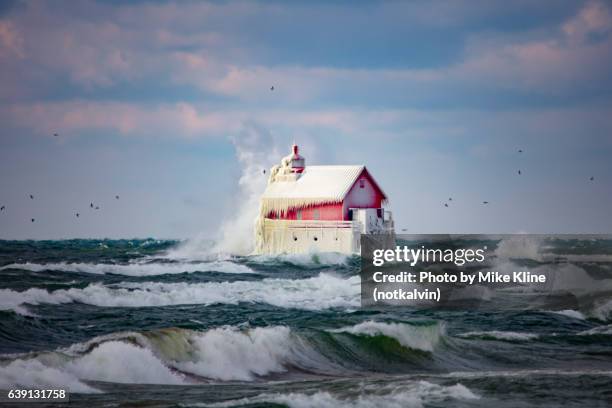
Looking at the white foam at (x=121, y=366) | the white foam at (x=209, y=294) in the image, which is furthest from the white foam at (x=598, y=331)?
the white foam at (x=121, y=366)

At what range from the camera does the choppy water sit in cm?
1678

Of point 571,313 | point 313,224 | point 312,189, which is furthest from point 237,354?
point 312,189

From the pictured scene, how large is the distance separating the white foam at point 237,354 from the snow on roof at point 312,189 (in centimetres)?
3551

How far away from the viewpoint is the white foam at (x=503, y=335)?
83.0 ft

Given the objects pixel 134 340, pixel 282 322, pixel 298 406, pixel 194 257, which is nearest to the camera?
pixel 298 406

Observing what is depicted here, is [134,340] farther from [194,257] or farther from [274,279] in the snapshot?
[194,257]

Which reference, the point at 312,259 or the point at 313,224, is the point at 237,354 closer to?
the point at 312,259

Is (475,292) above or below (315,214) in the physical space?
below

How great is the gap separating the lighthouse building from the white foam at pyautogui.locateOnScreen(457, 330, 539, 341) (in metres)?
29.9

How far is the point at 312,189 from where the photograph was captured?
194 feet

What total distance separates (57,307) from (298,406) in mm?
16369

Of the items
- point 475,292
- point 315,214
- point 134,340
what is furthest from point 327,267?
point 134,340

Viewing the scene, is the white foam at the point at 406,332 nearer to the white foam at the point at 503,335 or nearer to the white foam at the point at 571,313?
the white foam at the point at 503,335

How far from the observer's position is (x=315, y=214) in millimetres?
58344
